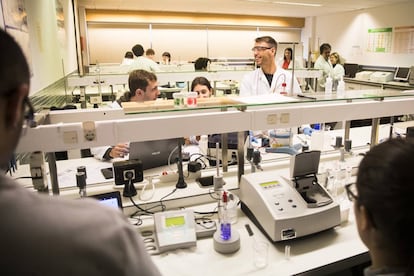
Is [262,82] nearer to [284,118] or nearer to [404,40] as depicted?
[284,118]

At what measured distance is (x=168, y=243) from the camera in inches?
49.4

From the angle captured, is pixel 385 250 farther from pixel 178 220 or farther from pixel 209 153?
pixel 209 153

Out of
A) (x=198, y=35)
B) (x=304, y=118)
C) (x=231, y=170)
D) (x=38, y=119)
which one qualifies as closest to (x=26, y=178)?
(x=38, y=119)

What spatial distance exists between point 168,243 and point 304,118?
85cm

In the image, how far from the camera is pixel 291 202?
134 centimetres

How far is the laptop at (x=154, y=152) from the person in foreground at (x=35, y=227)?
4.55ft

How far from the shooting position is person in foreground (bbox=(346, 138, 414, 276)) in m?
0.61

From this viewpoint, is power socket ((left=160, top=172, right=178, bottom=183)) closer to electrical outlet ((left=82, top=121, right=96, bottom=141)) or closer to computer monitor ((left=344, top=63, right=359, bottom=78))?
electrical outlet ((left=82, top=121, right=96, bottom=141))

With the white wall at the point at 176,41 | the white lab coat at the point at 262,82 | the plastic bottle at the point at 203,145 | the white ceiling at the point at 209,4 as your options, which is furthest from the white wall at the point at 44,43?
the white wall at the point at 176,41

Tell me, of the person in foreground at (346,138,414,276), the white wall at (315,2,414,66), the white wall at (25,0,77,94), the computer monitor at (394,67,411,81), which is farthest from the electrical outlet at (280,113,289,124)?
the white wall at (315,2,414,66)

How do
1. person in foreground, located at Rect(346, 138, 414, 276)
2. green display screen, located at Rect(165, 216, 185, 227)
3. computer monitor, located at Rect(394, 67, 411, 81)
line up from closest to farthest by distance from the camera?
person in foreground, located at Rect(346, 138, 414, 276) < green display screen, located at Rect(165, 216, 185, 227) < computer monitor, located at Rect(394, 67, 411, 81)

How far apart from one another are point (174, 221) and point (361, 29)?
26.3 feet

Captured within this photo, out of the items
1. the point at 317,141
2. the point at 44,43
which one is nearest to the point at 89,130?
the point at 317,141

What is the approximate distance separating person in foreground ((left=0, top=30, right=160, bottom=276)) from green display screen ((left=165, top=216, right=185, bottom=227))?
2.72 feet
